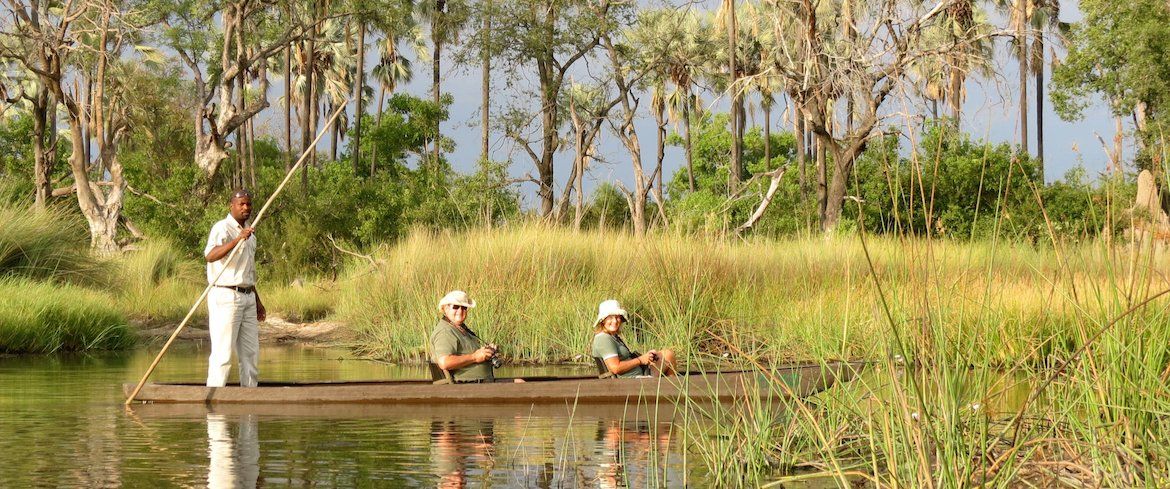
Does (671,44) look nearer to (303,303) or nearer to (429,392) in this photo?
(303,303)

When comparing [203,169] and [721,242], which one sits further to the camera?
[203,169]


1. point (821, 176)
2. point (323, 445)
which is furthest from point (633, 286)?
point (821, 176)

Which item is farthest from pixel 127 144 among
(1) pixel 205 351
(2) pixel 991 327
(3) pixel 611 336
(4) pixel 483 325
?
(2) pixel 991 327

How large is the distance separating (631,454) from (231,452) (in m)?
2.48

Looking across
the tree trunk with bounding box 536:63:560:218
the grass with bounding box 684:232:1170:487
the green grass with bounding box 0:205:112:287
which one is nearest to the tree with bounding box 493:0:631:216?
the tree trunk with bounding box 536:63:560:218

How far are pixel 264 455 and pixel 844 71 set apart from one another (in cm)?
1847

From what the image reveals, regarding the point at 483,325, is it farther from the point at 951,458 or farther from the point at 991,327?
the point at 951,458

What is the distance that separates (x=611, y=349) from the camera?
10.7 meters

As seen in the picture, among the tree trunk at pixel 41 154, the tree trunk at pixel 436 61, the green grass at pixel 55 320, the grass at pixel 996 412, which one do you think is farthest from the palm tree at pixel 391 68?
the grass at pixel 996 412

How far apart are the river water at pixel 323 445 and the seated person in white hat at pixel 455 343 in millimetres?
409

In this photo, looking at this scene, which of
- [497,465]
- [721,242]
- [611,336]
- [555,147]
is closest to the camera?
[497,465]

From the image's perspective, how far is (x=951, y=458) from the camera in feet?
14.5

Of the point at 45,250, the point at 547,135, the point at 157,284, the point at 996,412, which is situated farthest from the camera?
the point at 547,135

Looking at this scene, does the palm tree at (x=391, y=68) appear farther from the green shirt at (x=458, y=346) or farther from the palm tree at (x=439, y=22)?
the green shirt at (x=458, y=346)
